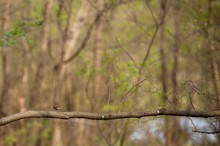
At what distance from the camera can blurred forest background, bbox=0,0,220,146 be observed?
26.1 feet

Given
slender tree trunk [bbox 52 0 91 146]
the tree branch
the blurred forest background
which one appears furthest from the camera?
slender tree trunk [bbox 52 0 91 146]

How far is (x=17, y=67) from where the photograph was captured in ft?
68.9

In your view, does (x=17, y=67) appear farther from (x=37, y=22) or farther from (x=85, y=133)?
(x=37, y=22)

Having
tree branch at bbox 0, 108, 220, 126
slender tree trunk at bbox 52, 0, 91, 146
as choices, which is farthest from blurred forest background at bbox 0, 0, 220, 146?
tree branch at bbox 0, 108, 220, 126

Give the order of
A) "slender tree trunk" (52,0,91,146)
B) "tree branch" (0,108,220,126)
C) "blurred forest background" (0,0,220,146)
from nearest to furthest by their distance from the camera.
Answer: "tree branch" (0,108,220,126)
"blurred forest background" (0,0,220,146)
"slender tree trunk" (52,0,91,146)

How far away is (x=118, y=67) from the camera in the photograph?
32.6 feet

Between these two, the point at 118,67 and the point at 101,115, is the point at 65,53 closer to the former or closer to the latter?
the point at 118,67

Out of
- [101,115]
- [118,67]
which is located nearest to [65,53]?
[118,67]

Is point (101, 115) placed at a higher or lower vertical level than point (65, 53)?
lower

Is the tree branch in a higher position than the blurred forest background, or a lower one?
lower

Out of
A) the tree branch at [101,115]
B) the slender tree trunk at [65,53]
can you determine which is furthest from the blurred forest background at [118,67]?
the tree branch at [101,115]

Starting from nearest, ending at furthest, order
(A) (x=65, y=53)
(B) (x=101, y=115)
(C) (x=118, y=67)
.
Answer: (B) (x=101, y=115)
(C) (x=118, y=67)
(A) (x=65, y=53)

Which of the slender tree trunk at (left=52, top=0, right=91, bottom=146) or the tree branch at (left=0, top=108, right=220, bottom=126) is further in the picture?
the slender tree trunk at (left=52, top=0, right=91, bottom=146)

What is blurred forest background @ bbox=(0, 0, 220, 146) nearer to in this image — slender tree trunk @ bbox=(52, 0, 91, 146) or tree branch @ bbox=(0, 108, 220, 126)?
slender tree trunk @ bbox=(52, 0, 91, 146)
